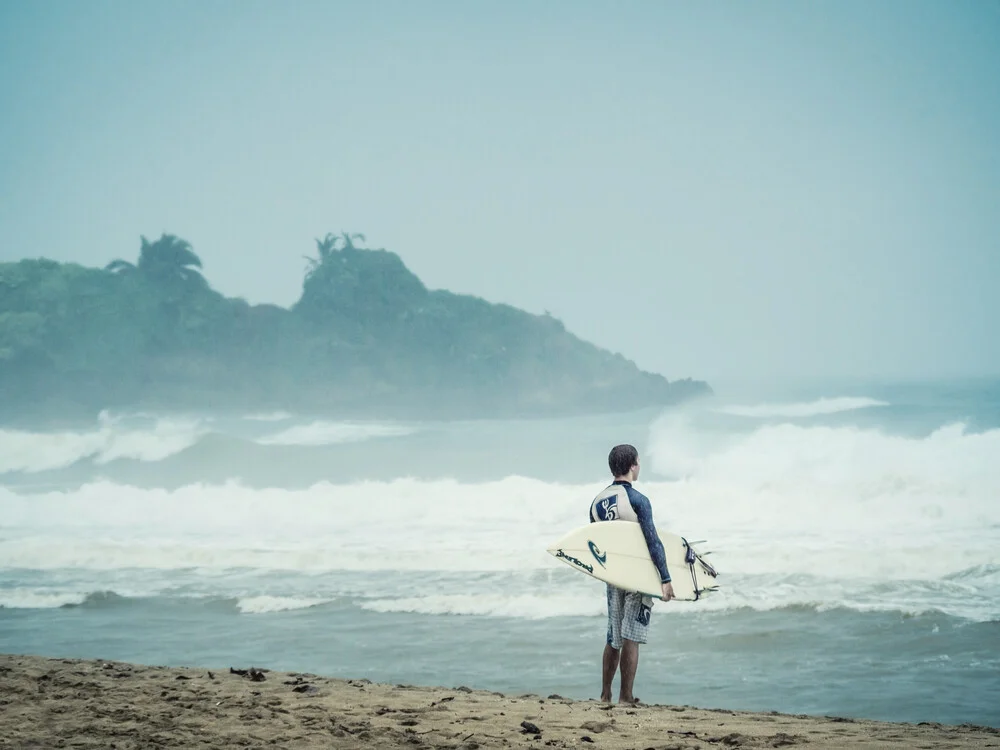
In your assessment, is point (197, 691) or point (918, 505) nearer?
point (197, 691)

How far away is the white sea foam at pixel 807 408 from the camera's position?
15.9m

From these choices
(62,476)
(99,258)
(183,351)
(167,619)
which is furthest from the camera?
(183,351)

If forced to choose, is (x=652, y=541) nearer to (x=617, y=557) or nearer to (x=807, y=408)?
(x=617, y=557)

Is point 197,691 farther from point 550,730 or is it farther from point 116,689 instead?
point 550,730

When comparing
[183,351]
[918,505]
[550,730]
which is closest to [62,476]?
[183,351]

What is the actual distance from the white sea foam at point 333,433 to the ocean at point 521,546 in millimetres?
60

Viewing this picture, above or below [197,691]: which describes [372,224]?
above

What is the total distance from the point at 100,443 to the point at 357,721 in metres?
17.3

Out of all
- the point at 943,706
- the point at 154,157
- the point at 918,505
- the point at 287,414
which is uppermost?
the point at 154,157

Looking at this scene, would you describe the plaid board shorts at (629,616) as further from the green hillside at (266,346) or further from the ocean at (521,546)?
the green hillside at (266,346)

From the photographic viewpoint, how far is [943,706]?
14.0 ft

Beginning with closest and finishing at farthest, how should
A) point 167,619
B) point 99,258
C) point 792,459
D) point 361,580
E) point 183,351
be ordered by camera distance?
1. point 167,619
2. point 361,580
3. point 792,459
4. point 99,258
5. point 183,351

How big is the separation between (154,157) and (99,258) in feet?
8.52

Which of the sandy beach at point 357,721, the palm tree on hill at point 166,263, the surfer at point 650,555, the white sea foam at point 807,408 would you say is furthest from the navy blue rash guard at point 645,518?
the palm tree on hill at point 166,263
